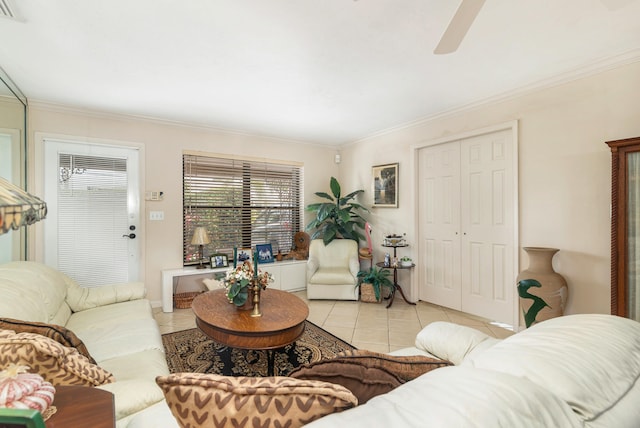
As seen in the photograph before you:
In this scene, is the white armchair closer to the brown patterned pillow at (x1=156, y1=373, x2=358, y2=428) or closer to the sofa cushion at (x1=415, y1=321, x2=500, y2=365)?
the sofa cushion at (x1=415, y1=321, x2=500, y2=365)

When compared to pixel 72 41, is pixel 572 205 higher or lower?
lower

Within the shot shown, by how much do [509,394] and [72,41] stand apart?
3.05 meters

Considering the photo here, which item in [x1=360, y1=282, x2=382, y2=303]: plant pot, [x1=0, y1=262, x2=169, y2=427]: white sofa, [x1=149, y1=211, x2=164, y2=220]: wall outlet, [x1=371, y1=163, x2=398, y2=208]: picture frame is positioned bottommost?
[x1=360, y1=282, x2=382, y2=303]: plant pot

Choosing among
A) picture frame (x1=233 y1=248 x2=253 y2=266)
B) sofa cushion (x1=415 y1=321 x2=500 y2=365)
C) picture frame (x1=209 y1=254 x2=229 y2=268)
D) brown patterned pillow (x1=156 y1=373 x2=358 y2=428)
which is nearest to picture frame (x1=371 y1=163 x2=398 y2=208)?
picture frame (x1=233 y1=248 x2=253 y2=266)

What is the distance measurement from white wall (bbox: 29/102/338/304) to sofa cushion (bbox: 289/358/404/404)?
11.8 ft

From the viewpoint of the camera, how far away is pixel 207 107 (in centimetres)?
341

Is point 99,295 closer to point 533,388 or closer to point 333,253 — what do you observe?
point 333,253

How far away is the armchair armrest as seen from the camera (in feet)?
8.21

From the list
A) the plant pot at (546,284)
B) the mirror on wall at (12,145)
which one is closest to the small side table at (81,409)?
the mirror on wall at (12,145)

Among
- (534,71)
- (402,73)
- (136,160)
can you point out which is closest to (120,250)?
(136,160)

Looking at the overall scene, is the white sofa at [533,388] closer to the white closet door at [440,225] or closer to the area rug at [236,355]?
the area rug at [236,355]

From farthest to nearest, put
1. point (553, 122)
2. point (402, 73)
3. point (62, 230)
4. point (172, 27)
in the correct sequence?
point (62, 230) < point (553, 122) < point (402, 73) < point (172, 27)

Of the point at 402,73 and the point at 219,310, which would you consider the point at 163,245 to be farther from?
the point at 402,73

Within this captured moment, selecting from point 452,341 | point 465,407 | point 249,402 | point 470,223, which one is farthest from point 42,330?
point 470,223
